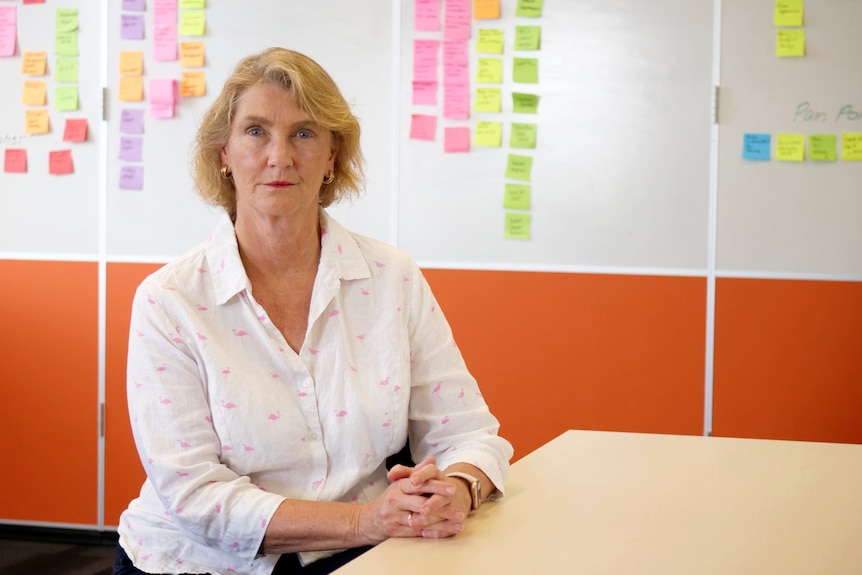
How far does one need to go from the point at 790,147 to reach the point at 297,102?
189cm

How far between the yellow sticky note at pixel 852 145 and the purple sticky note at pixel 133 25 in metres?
2.33

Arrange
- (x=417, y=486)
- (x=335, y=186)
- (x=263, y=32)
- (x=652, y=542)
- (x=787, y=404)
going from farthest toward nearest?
1. (x=263, y=32)
2. (x=787, y=404)
3. (x=335, y=186)
4. (x=417, y=486)
5. (x=652, y=542)

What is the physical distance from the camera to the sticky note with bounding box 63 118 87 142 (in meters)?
3.53

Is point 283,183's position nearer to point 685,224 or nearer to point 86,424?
point 685,224

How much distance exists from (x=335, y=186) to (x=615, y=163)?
1452mm

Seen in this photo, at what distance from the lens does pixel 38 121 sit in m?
3.57

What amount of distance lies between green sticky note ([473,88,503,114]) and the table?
165 centimetres

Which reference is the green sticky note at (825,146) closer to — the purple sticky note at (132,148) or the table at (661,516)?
the table at (661,516)

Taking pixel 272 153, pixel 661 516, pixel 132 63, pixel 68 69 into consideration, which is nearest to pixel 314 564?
pixel 661 516

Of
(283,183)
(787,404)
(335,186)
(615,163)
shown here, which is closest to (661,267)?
(615,163)

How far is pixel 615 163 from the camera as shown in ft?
10.6

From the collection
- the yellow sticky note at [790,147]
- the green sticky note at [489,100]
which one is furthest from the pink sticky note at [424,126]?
the yellow sticky note at [790,147]

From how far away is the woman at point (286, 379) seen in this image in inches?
59.7

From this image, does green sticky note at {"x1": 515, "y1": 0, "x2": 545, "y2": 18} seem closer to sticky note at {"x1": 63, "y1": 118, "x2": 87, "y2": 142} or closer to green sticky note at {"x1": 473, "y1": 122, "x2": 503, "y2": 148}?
green sticky note at {"x1": 473, "y1": 122, "x2": 503, "y2": 148}
